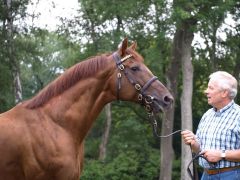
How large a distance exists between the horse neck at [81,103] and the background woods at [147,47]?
13520 millimetres

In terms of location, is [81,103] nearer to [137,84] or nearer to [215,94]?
[137,84]

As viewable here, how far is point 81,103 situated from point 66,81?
12.1 inches

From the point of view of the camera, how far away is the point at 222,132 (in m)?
4.65

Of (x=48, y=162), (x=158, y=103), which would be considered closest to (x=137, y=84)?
(x=158, y=103)

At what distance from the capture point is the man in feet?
15.2

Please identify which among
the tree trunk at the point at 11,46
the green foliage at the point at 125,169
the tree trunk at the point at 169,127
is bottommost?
the green foliage at the point at 125,169

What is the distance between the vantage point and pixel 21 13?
23.7 m

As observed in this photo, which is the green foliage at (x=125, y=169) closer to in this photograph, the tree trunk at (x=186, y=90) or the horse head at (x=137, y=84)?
the tree trunk at (x=186, y=90)

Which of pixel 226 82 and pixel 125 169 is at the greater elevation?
pixel 226 82

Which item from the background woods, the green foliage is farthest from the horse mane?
the green foliage

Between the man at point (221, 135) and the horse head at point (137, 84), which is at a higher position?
the horse head at point (137, 84)

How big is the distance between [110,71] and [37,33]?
Answer: 1912 centimetres

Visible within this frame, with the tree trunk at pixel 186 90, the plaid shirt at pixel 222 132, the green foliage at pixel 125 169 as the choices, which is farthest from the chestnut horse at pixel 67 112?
the green foliage at pixel 125 169

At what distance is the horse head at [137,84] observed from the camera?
19.5ft
